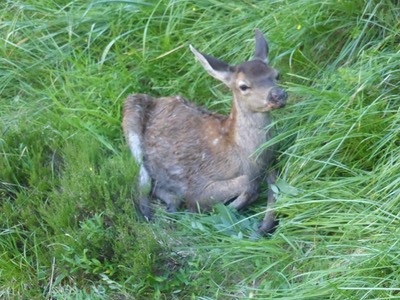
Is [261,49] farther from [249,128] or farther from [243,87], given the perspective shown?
[249,128]

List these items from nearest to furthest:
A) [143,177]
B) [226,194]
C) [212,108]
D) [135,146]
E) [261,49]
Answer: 1. [226,194]
2. [261,49]
3. [143,177]
4. [135,146]
5. [212,108]

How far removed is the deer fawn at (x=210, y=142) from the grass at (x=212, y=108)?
151 mm

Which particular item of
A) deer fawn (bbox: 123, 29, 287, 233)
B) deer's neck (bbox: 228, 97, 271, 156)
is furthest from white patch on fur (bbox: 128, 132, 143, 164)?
deer's neck (bbox: 228, 97, 271, 156)

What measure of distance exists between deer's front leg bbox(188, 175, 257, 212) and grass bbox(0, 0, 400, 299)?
10 cm

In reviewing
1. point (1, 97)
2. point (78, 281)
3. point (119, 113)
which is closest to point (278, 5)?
point (119, 113)

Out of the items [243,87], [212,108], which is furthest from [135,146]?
[243,87]

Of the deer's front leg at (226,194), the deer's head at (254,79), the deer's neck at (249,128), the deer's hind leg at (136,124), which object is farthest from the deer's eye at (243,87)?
the deer's hind leg at (136,124)

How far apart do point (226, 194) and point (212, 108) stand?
1.08 metres

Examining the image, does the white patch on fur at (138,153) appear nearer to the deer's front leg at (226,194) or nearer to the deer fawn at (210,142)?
the deer fawn at (210,142)

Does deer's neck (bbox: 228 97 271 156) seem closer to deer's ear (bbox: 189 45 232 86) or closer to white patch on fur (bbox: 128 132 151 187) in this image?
deer's ear (bbox: 189 45 232 86)

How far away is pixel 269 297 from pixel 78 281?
1267 millimetres

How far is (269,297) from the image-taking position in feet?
21.2

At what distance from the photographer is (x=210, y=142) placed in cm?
818

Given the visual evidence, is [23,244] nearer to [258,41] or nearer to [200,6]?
[258,41]
